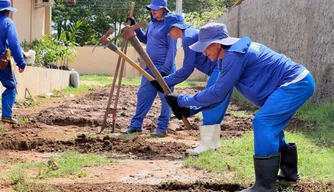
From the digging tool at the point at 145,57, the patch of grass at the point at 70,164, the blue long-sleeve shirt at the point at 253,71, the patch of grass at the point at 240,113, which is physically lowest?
the patch of grass at the point at 240,113

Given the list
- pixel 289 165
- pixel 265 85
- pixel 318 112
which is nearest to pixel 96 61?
pixel 318 112

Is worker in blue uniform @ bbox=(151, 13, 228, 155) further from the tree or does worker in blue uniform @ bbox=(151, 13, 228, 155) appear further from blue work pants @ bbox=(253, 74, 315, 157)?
the tree

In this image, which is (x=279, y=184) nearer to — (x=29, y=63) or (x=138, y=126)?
(x=138, y=126)

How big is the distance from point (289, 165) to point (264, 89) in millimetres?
739

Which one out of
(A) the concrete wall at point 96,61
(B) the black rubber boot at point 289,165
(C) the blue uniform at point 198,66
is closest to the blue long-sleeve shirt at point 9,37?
(C) the blue uniform at point 198,66

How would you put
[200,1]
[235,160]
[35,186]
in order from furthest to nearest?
1. [200,1]
2. [235,160]
3. [35,186]

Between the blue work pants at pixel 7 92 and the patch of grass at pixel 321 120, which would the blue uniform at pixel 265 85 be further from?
the blue work pants at pixel 7 92

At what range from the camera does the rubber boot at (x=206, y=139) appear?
20.4 ft

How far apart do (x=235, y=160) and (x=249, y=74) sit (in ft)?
4.60

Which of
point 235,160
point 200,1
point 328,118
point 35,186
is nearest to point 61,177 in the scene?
point 35,186

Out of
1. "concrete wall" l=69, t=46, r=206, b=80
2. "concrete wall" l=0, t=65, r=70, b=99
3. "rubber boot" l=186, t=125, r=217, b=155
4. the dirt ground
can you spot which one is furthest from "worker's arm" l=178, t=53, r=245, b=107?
"concrete wall" l=69, t=46, r=206, b=80

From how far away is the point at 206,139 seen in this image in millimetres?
6277

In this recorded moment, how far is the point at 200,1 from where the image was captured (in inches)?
1833

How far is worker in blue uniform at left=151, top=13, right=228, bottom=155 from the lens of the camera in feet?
20.6
